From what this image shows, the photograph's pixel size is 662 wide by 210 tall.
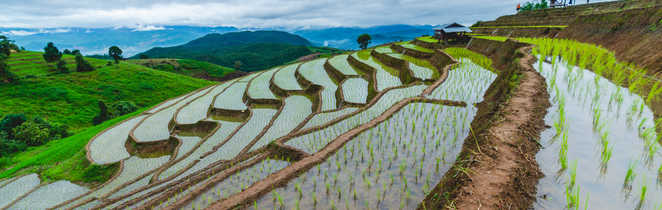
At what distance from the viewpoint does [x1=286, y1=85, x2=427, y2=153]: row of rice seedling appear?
5.65 meters

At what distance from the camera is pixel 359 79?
51.8 feet

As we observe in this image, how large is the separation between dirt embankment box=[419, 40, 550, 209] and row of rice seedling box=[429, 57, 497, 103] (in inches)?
71.6

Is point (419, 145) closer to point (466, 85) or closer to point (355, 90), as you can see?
point (466, 85)

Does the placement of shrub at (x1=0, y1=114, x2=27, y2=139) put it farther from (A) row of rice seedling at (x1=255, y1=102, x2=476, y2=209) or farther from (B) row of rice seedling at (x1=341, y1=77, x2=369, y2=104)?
(A) row of rice seedling at (x1=255, y1=102, x2=476, y2=209)

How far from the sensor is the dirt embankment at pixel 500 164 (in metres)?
2.51

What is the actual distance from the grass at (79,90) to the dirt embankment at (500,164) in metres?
34.9

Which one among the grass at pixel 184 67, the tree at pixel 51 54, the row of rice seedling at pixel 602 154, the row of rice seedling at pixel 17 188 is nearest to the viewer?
the row of rice seedling at pixel 602 154

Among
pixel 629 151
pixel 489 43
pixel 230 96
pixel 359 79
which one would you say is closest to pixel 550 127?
pixel 629 151

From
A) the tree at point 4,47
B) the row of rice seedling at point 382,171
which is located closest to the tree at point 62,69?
the tree at point 4,47

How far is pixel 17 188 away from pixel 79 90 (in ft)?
109

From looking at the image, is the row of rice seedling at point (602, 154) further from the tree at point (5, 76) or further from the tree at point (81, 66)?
the tree at point (81, 66)

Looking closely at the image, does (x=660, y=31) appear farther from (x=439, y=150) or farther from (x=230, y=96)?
(x=230, y=96)

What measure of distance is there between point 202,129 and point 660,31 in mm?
17924

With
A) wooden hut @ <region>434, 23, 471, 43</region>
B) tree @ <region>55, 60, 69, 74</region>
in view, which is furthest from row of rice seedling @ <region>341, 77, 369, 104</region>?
tree @ <region>55, 60, 69, 74</region>
